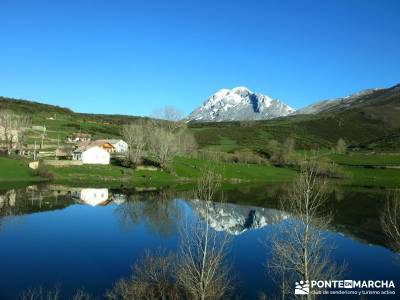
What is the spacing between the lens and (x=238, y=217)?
233ft

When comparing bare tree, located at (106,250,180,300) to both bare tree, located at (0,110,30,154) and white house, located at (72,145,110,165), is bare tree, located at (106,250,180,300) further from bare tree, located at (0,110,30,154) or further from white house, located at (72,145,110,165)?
bare tree, located at (0,110,30,154)

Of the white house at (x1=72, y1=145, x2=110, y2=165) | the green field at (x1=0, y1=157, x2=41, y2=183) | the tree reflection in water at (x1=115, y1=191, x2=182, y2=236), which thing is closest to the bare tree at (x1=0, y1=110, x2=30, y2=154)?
the green field at (x1=0, y1=157, x2=41, y2=183)

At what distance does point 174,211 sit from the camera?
69.4 meters

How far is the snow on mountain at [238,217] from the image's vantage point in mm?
58844

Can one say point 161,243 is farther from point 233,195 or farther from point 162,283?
point 233,195

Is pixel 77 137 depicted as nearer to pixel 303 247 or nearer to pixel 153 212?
pixel 153 212

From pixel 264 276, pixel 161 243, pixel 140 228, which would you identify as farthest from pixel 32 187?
pixel 264 276

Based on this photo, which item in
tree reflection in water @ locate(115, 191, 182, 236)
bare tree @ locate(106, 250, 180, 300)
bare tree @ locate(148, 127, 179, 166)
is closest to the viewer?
bare tree @ locate(106, 250, 180, 300)

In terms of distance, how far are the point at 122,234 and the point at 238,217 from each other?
75.8 ft

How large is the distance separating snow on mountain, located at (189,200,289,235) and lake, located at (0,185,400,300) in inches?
6.4

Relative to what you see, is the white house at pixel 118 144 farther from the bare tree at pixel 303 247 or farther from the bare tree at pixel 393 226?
the bare tree at pixel 303 247

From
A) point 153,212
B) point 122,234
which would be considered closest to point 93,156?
point 153,212

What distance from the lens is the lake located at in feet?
120

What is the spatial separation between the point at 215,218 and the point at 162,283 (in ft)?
110
